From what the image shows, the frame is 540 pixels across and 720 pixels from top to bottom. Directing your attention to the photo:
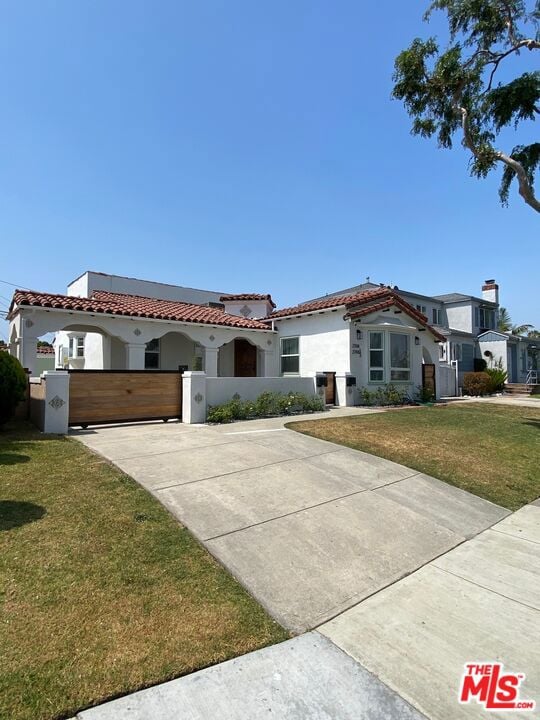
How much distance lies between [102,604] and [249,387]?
908cm

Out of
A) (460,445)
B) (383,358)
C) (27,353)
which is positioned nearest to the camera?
(460,445)

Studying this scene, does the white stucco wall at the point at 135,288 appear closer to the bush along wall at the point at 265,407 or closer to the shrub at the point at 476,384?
the bush along wall at the point at 265,407

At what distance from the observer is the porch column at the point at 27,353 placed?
1134cm

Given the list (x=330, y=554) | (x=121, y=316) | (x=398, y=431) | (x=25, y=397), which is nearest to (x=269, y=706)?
(x=330, y=554)

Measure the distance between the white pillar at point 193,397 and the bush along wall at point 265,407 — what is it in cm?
30

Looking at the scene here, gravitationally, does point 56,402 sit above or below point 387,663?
above

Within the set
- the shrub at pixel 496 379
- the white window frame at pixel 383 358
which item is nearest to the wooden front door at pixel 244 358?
the white window frame at pixel 383 358

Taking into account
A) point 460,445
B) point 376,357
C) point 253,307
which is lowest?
point 460,445

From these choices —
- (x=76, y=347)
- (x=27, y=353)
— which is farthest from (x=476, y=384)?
(x=27, y=353)

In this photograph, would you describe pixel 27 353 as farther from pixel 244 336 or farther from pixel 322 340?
pixel 322 340

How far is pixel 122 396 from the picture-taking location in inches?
384

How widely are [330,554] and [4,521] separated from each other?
322 centimetres

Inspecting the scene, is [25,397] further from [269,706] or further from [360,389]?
[360,389]

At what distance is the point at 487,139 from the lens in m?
13.7
